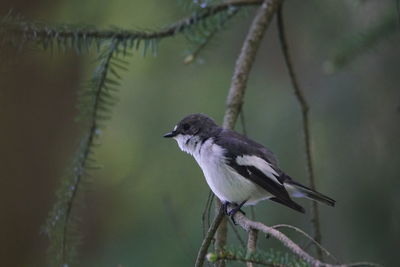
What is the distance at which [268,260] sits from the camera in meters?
1.30

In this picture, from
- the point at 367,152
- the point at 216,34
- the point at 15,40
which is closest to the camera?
the point at 15,40

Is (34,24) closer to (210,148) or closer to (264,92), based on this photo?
(210,148)

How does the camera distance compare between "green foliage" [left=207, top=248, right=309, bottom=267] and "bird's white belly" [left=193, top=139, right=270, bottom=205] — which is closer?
"green foliage" [left=207, top=248, right=309, bottom=267]

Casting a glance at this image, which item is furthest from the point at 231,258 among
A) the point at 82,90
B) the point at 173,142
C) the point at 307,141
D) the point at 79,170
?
the point at 173,142

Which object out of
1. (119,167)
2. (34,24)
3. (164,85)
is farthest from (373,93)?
(34,24)

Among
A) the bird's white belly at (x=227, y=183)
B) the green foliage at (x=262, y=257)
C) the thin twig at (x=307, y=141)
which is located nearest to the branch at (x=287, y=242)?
the green foliage at (x=262, y=257)

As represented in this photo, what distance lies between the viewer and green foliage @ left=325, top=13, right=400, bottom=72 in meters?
3.11

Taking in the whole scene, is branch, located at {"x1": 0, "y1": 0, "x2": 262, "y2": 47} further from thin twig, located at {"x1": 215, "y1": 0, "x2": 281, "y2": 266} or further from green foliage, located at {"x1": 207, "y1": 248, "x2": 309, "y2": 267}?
green foliage, located at {"x1": 207, "y1": 248, "x2": 309, "y2": 267}

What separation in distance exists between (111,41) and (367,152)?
198 cm

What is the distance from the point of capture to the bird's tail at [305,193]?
97.2 inches

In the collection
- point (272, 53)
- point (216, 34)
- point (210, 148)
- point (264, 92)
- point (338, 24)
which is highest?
point (272, 53)

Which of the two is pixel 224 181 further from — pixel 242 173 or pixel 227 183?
pixel 242 173

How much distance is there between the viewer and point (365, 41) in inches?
123

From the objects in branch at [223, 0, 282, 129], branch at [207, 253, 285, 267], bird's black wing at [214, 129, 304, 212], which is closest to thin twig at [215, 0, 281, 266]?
branch at [223, 0, 282, 129]
